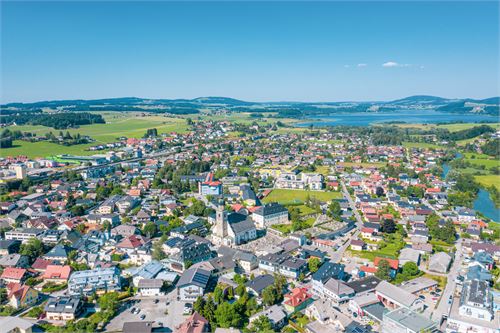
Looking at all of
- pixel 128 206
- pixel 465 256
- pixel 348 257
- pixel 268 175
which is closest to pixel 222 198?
pixel 128 206

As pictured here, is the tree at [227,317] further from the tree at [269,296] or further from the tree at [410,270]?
the tree at [410,270]

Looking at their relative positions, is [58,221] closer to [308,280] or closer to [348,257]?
[308,280]

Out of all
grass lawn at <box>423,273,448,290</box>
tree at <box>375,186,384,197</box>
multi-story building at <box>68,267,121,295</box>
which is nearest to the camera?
multi-story building at <box>68,267,121,295</box>

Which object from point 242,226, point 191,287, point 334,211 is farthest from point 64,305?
point 334,211

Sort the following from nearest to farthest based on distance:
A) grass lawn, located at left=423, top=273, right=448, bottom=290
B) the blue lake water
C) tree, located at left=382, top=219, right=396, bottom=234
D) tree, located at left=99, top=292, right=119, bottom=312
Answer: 1. tree, located at left=99, top=292, right=119, bottom=312
2. grass lawn, located at left=423, top=273, right=448, bottom=290
3. tree, located at left=382, top=219, right=396, bottom=234
4. the blue lake water

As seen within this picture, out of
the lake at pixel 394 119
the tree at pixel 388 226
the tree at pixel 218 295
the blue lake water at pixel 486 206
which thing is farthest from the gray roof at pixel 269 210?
the lake at pixel 394 119

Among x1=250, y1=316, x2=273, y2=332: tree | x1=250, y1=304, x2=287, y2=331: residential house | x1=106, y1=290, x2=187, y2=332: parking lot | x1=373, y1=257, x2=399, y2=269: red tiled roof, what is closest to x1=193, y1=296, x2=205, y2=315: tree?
x1=106, y1=290, x2=187, y2=332: parking lot

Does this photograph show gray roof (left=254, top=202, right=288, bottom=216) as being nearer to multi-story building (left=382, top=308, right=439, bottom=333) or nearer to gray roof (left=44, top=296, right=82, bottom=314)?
multi-story building (left=382, top=308, right=439, bottom=333)
